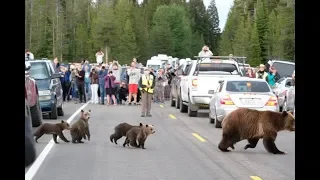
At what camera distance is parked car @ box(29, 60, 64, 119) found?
2242cm

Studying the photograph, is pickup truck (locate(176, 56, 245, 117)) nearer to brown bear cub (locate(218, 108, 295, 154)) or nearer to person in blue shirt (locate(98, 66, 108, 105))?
person in blue shirt (locate(98, 66, 108, 105))

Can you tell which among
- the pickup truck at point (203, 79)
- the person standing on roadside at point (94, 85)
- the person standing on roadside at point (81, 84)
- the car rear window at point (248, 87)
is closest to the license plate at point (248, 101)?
the car rear window at point (248, 87)

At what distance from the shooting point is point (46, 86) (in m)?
22.7

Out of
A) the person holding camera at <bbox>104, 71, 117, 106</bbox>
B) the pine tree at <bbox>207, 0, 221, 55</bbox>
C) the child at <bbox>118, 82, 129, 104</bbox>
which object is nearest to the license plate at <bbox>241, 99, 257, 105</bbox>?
the person holding camera at <bbox>104, 71, 117, 106</bbox>

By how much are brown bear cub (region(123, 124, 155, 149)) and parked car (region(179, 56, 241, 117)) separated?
9470 millimetres

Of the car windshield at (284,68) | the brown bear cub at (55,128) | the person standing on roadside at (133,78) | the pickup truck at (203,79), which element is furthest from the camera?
the car windshield at (284,68)

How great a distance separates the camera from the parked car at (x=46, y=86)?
22422mm

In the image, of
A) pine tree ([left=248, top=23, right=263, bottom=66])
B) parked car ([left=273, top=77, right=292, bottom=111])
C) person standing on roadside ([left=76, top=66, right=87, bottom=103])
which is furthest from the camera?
pine tree ([left=248, top=23, right=263, bottom=66])

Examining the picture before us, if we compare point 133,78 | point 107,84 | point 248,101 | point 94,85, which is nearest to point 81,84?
point 94,85

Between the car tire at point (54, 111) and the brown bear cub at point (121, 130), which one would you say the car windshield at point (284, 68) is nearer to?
the car tire at point (54, 111)
